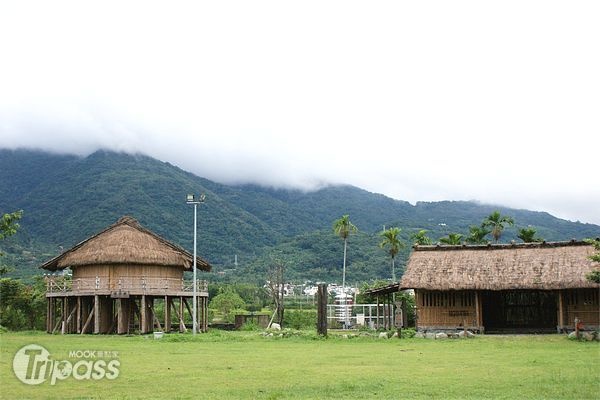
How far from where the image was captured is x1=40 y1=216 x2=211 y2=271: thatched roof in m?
39.6

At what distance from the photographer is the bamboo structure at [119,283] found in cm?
3941

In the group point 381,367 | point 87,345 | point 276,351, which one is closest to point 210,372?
point 381,367

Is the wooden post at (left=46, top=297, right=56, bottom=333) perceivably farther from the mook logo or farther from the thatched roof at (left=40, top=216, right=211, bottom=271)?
the mook logo

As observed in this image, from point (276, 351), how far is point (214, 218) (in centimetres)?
9136

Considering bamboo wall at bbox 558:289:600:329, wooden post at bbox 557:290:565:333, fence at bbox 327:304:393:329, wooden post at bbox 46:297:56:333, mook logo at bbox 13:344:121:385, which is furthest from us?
fence at bbox 327:304:393:329

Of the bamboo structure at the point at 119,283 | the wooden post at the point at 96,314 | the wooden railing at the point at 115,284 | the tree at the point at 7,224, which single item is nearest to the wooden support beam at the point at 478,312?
the bamboo structure at the point at 119,283

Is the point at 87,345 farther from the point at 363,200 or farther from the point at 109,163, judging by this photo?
the point at 363,200

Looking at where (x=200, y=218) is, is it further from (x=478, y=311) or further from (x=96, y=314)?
(x=478, y=311)

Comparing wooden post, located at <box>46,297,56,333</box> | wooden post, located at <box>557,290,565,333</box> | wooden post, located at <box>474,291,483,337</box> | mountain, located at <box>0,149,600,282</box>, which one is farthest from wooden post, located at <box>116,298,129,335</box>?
mountain, located at <box>0,149,600,282</box>

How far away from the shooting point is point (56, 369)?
58.4 ft

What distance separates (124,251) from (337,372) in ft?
78.9

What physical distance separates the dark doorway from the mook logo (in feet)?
78.4

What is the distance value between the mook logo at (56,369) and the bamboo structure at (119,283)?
59.5 feet

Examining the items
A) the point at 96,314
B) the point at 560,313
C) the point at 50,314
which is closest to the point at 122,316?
the point at 96,314
